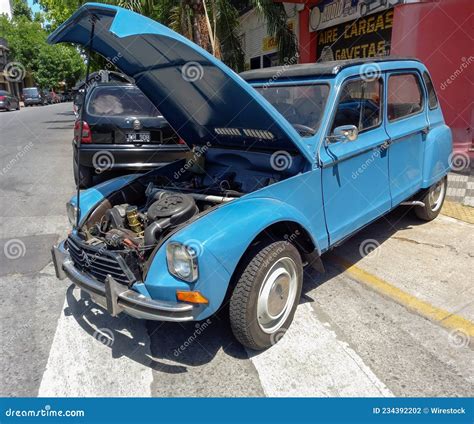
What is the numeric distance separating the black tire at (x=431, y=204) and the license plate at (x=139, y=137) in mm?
4108

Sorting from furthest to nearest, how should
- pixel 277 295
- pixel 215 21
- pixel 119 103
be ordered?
pixel 215 21 → pixel 119 103 → pixel 277 295

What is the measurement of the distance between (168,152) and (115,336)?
12.5 ft

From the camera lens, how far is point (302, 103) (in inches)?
142

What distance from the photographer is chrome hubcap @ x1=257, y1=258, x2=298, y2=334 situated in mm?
2799

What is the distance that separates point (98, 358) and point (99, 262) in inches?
27.9

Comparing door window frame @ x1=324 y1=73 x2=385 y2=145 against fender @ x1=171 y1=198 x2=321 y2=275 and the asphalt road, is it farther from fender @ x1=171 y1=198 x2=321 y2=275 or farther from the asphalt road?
the asphalt road

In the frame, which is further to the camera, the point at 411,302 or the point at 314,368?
the point at 411,302

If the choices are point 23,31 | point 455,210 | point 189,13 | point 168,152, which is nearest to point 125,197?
point 168,152

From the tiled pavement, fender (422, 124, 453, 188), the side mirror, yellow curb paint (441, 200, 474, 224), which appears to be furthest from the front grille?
the tiled pavement

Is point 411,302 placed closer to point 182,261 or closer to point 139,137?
point 182,261

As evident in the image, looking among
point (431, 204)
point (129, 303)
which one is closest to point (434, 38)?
point (431, 204)

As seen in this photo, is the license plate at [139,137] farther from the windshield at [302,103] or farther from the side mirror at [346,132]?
the side mirror at [346,132]

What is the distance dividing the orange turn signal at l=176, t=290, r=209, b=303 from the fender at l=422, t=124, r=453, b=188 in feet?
10.7

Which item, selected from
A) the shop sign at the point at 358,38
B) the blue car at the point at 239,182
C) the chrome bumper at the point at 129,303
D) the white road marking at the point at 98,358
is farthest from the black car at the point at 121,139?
the shop sign at the point at 358,38
